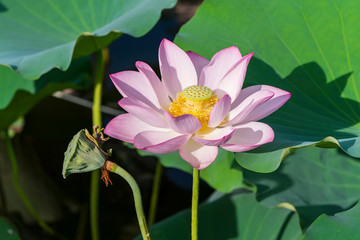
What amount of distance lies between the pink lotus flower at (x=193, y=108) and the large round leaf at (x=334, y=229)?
0.19 meters

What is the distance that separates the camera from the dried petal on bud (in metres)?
0.73

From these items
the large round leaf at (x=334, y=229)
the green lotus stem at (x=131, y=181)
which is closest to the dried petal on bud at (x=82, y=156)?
the green lotus stem at (x=131, y=181)

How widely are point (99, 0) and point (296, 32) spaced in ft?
2.41

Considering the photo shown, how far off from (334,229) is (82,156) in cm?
46

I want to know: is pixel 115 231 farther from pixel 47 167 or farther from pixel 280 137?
pixel 280 137

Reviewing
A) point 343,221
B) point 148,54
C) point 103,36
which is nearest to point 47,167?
point 148,54

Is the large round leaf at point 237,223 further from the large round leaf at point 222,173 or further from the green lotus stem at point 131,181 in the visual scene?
the green lotus stem at point 131,181

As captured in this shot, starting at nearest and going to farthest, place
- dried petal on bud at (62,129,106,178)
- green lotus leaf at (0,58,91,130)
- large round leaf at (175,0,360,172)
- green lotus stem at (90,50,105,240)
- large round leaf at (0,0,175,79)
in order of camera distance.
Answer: dried petal on bud at (62,129,106,178)
large round leaf at (175,0,360,172)
large round leaf at (0,0,175,79)
green lotus stem at (90,50,105,240)
green lotus leaf at (0,58,91,130)

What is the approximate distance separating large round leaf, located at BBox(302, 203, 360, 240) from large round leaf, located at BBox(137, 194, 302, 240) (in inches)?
12.1

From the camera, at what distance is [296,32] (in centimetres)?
117

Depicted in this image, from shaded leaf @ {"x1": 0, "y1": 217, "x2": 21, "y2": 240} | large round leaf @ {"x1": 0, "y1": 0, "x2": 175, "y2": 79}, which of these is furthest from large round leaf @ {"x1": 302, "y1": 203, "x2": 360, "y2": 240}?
shaded leaf @ {"x1": 0, "y1": 217, "x2": 21, "y2": 240}

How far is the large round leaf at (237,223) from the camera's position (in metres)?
1.19

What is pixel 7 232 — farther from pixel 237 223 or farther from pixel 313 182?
pixel 313 182

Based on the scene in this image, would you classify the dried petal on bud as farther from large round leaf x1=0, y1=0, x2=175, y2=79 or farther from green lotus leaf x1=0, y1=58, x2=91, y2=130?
green lotus leaf x1=0, y1=58, x2=91, y2=130
